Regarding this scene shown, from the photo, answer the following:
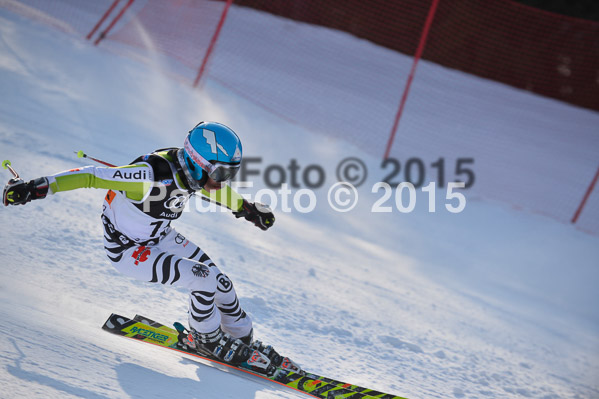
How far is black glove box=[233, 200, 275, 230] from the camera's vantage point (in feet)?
13.2

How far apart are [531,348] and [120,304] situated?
3.94m

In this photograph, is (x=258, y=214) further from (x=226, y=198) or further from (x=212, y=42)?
(x=212, y=42)

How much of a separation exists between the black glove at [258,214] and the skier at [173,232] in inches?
17.2

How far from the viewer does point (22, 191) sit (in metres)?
2.91

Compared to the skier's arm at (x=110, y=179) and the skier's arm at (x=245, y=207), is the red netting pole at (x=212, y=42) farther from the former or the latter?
the skier's arm at (x=110, y=179)

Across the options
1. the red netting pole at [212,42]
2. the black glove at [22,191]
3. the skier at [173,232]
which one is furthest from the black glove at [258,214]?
the red netting pole at [212,42]

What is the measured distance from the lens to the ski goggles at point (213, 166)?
11.2 feet

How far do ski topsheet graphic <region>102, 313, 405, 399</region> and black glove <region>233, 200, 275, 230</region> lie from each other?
93 cm

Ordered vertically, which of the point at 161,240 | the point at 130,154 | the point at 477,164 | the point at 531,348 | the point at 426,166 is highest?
the point at 477,164

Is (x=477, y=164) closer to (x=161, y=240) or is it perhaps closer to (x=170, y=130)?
(x=170, y=130)

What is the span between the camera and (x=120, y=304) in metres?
4.25

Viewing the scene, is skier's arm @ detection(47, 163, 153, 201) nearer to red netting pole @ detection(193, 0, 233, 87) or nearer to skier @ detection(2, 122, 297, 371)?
skier @ detection(2, 122, 297, 371)

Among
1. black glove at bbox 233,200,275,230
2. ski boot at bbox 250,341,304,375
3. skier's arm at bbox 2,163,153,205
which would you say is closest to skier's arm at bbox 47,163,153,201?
skier's arm at bbox 2,163,153,205

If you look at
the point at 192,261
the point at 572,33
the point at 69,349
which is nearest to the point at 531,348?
the point at 192,261
